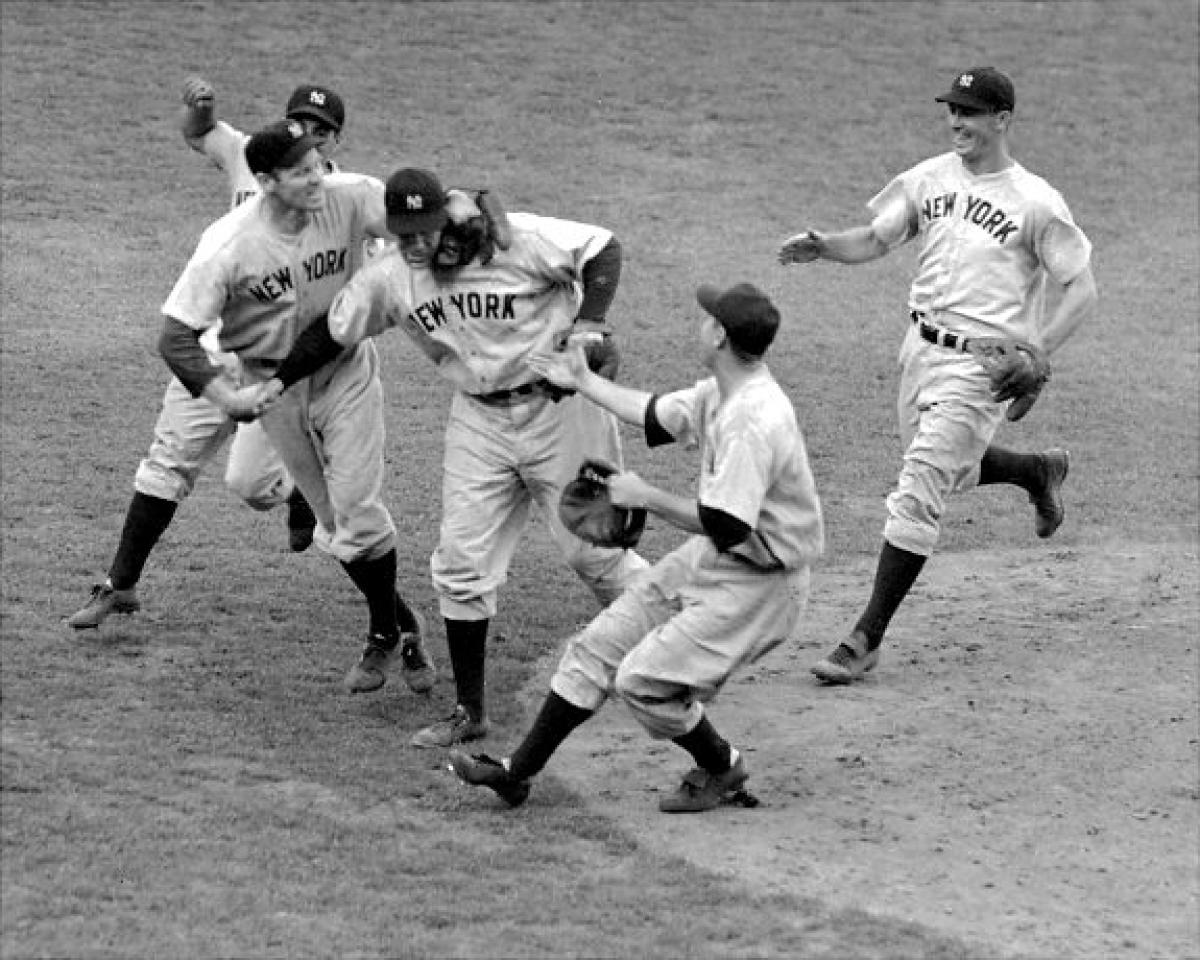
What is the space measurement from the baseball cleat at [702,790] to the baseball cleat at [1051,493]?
255 centimetres

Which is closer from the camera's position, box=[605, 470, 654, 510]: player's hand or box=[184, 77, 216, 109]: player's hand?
box=[605, 470, 654, 510]: player's hand

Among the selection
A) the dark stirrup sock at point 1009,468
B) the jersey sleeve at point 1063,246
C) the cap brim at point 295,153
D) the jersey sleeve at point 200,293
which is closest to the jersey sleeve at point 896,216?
the jersey sleeve at point 1063,246

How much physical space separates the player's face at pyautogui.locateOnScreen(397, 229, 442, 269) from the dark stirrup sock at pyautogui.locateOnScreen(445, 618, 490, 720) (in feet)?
3.90

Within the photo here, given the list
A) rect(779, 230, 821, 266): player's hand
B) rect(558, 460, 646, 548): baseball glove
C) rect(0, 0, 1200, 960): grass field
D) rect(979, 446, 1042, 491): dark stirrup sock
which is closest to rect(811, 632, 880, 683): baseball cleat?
rect(0, 0, 1200, 960): grass field

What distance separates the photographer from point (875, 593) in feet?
27.8

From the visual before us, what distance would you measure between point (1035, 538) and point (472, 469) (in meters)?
3.57

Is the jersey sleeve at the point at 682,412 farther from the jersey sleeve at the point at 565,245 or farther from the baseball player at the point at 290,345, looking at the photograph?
the baseball player at the point at 290,345

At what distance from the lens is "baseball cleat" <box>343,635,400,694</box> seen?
26.4 feet

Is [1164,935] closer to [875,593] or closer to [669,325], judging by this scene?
[875,593]

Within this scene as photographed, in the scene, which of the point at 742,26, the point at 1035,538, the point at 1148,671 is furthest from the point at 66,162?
the point at 1148,671

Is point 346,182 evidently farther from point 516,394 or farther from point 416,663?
point 416,663

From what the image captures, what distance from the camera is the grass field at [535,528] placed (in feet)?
21.0

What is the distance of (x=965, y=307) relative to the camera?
27.8 ft

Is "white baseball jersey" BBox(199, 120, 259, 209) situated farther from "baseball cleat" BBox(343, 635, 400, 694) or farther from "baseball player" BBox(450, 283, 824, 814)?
"baseball player" BBox(450, 283, 824, 814)
